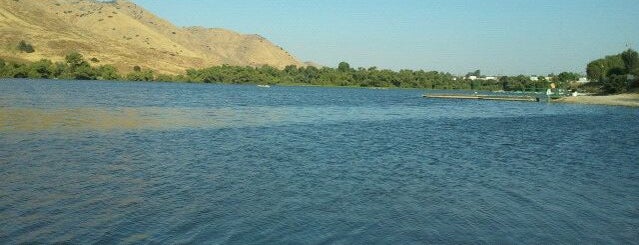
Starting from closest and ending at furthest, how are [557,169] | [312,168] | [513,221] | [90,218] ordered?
[90,218]
[513,221]
[312,168]
[557,169]

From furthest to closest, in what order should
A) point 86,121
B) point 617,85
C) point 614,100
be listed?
point 617,85
point 614,100
point 86,121

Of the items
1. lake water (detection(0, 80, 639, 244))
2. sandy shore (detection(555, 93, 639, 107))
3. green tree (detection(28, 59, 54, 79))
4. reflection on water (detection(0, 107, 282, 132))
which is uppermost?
green tree (detection(28, 59, 54, 79))

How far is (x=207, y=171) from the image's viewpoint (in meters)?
26.3

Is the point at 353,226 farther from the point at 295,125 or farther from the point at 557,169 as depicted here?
the point at 295,125

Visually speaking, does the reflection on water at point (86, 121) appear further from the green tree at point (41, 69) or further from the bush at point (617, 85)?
the bush at point (617, 85)

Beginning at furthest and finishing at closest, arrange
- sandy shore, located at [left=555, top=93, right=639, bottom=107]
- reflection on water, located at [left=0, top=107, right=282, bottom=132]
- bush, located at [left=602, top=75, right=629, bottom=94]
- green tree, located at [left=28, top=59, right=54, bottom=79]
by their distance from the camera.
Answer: green tree, located at [left=28, top=59, right=54, bottom=79] < bush, located at [left=602, top=75, right=629, bottom=94] < sandy shore, located at [left=555, top=93, right=639, bottom=107] < reflection on water, located at [left=0, top=107, right=282, bottom=132]

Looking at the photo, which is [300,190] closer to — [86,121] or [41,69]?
[86,121]

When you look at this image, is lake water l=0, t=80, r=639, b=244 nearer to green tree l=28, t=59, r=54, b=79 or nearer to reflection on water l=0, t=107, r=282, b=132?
reflection on water l=0, t=107, r=282, b=132

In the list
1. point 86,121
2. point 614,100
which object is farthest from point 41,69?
point 614,100

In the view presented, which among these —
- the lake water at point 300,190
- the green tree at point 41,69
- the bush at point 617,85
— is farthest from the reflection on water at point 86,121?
the bush at point 617,85

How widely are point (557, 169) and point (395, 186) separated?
505 inches

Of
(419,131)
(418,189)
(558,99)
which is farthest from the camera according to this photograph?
(558,99)

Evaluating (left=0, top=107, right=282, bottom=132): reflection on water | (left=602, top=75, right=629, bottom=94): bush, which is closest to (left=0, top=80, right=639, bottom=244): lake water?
(left=0, top=107, right=282, bottom=132): reflection on water

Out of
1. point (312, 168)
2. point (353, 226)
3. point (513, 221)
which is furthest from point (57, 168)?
point (513, 221)
